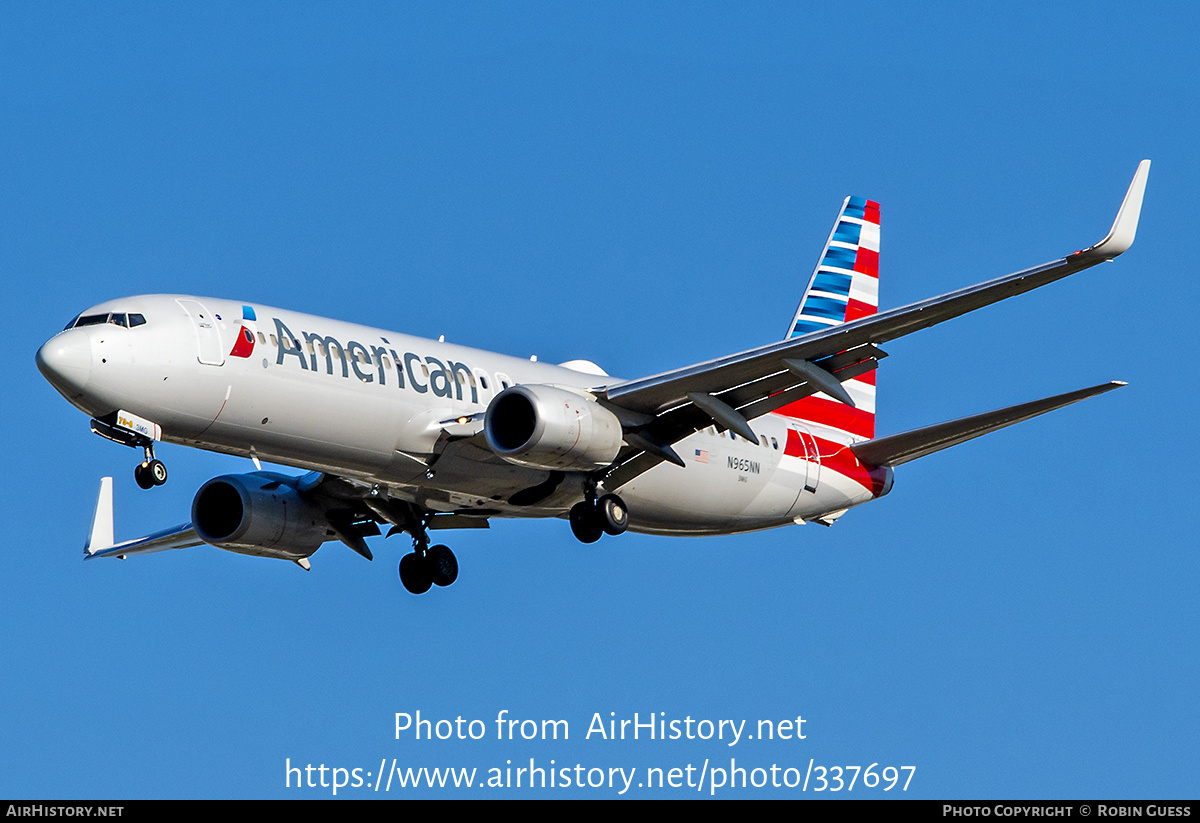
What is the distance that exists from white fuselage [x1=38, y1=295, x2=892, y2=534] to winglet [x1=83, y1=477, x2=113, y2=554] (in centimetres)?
997

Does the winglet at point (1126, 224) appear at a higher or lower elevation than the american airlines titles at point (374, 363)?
higher

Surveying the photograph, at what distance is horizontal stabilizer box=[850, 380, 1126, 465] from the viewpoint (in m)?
34.2

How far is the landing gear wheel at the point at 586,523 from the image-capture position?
118 feet

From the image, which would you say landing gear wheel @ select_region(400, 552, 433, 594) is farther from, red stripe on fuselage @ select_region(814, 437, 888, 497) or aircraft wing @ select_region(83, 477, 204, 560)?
red stripe on fuselage @ select_region(814, 437, 888, 497)

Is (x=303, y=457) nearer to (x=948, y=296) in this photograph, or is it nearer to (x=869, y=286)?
(x=948, y=296)

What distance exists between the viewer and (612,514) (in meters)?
36.1

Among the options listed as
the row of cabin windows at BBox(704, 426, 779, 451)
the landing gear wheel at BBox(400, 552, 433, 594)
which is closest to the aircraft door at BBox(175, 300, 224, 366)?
the landing gear wheel at BBox(400, 552, 433, 594)

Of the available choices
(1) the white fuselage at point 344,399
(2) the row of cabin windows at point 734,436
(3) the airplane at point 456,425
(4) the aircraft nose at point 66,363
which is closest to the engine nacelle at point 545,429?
(3) the airplane at point 456,425

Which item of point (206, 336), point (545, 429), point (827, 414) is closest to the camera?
point (206, 336)

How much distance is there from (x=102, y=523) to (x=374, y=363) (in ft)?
43.6

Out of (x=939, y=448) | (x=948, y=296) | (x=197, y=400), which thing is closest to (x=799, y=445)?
(x=939, y=448)

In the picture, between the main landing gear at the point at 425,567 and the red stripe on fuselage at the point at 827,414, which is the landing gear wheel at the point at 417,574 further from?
the red stripe on fuselage at the point at 827,414

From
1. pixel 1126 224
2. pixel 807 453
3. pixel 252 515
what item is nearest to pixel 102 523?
pixel 252 515

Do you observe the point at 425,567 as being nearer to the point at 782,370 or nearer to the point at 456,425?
the point at 456,425
